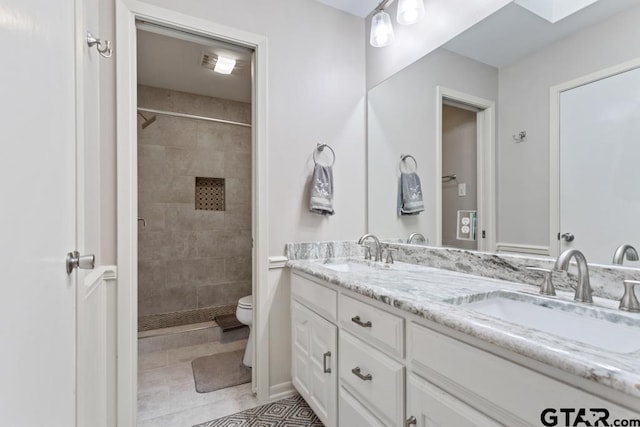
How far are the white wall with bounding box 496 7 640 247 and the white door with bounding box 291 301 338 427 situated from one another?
923 mm

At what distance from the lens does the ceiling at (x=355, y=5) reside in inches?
79.2

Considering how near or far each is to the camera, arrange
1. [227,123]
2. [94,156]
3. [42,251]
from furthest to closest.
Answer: [227,123] → [94,156] → [42,251]

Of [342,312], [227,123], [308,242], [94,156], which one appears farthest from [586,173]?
[227,123]

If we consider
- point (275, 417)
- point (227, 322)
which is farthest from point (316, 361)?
point (227, 322)

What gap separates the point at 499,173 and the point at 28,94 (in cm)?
156

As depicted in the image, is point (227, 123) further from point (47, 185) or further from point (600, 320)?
point (600, 320)

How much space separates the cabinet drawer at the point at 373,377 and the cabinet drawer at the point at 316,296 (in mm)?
131

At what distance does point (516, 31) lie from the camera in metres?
1.27

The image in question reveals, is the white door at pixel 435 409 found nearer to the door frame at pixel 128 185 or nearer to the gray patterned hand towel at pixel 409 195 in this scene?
the gray patterned hand towel at pixel 409 195

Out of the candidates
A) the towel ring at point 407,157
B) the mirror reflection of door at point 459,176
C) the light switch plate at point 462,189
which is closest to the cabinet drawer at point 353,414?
the mirror reflection of door at point 459,176

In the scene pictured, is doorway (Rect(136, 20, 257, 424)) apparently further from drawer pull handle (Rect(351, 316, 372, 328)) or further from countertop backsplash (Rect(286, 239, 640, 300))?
drawer pull handle (Rect(351, 316, 372, 328))

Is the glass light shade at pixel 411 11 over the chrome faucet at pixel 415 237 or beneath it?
over

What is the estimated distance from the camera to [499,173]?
134cm

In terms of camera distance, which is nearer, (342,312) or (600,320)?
(600,320)
